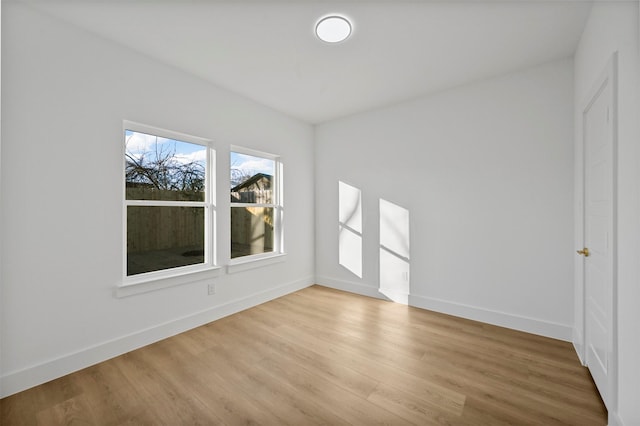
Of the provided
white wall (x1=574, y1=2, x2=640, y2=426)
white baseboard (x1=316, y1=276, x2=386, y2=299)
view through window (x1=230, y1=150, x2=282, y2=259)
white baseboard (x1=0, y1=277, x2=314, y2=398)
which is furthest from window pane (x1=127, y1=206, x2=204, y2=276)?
white wall (x1=574, y1=2, x2=640, y2=426)

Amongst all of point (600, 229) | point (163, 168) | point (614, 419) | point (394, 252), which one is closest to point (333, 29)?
point (163, 168)

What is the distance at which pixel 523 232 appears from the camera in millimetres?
2738

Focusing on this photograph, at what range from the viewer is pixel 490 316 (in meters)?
2.91

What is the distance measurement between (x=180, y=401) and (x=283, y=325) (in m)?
1.28

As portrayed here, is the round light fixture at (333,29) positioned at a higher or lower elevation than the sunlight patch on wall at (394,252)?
higher

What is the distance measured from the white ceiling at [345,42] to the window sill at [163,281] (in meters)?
2.16

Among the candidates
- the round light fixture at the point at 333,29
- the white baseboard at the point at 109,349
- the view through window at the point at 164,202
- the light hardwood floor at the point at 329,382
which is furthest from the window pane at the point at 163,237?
the round light fixture at the point at 333,29

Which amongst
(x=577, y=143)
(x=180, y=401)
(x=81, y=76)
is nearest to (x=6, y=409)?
(x=180, y=401)

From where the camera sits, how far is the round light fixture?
2.06 m

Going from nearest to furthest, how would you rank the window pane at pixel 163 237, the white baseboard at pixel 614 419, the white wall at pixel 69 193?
the white baseboard at pixel 614 419 → the white wall at pixel 69 193 → the window pane at pixel 163 237

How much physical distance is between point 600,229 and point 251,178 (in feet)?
11.6

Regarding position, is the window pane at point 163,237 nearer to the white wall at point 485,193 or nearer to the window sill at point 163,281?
the window sill at point 163,281

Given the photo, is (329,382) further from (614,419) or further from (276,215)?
(276,215)

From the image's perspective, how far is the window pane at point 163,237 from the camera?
99.4 inches
